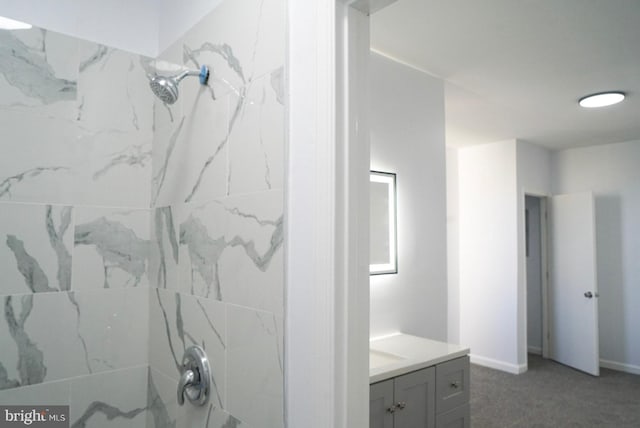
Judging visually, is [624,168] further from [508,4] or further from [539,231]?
[508,4]

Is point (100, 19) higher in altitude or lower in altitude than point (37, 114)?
higher

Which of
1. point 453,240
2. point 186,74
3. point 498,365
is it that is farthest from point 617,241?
point 186,74

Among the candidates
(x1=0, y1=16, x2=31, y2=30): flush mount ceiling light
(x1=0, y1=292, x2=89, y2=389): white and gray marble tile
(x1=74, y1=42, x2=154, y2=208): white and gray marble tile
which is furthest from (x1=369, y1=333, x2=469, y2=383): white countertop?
(x1=0, y1=16, x2=31, y2=30): flush mount ceiling light

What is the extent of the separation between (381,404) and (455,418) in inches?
24.5

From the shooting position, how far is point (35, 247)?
1.41 metres

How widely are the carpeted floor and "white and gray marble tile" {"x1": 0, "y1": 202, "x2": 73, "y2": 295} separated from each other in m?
3.08

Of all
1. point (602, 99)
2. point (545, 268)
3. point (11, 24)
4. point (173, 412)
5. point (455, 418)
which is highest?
point (602, 99)

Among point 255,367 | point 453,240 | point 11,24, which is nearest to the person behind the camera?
point 255,367

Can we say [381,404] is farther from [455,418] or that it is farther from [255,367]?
[255,367]

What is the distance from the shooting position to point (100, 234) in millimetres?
1564

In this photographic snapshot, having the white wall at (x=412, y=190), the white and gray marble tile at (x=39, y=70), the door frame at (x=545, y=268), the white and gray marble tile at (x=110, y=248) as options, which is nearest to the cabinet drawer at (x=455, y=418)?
the white wall at (x=412, y=190)

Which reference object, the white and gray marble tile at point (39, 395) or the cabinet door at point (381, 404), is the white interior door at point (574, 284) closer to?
the cabinet door at point (381, 404)

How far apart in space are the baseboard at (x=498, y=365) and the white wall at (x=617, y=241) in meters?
1.24

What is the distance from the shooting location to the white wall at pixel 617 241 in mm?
4488
